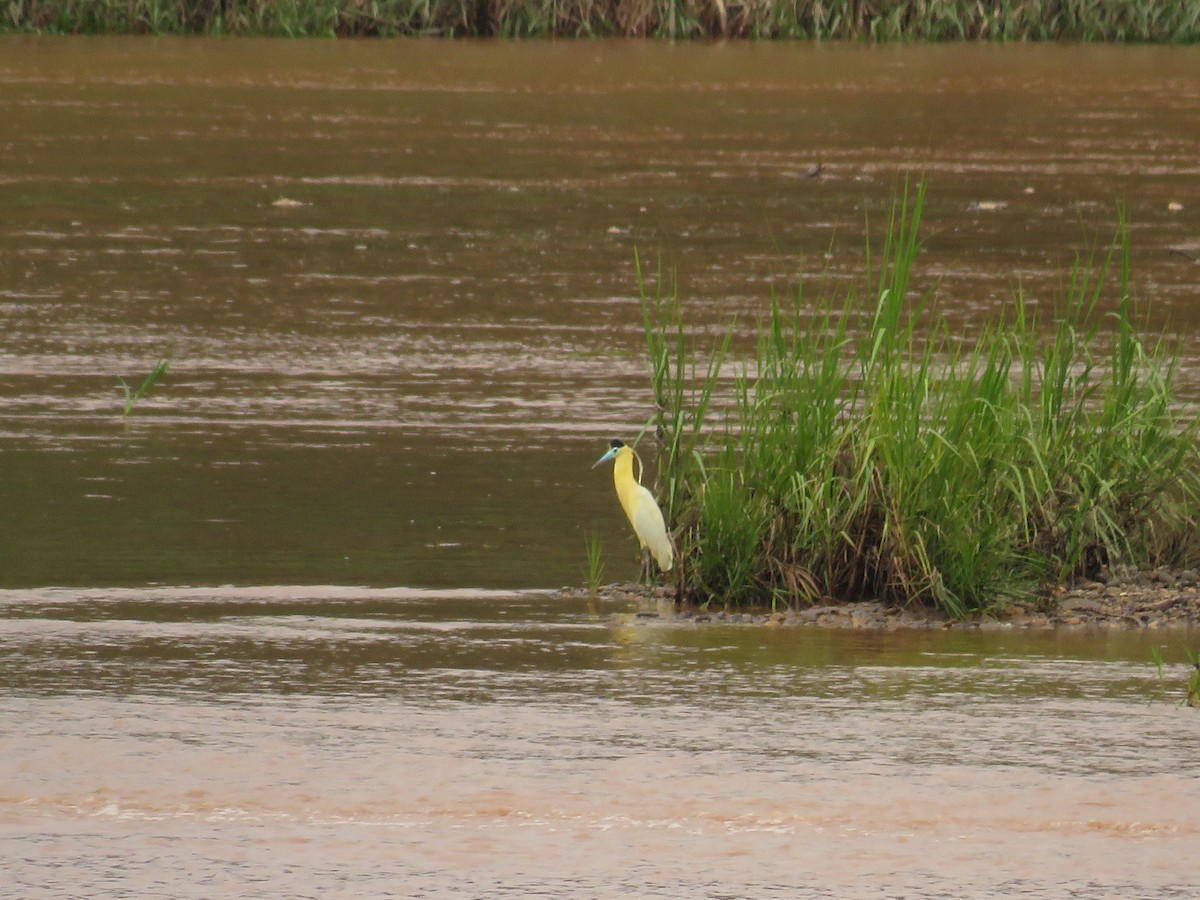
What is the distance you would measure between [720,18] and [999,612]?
25.8 meters

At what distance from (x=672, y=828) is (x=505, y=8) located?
2785 cm

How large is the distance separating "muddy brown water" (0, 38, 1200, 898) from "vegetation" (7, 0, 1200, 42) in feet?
42.8

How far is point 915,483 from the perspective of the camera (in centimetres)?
610

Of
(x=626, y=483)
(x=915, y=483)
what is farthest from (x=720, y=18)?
(x=915, y=483)

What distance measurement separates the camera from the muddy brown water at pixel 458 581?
13.5ft

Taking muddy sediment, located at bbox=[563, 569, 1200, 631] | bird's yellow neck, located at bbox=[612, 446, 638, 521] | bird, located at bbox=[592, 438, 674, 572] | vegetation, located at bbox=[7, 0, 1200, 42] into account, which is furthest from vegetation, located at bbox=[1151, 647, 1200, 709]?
vegetation, located at bbox=[7, 0, 1200, 42]

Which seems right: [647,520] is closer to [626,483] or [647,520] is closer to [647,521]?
[647,521]

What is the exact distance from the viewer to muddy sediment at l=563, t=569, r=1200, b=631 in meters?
6.05

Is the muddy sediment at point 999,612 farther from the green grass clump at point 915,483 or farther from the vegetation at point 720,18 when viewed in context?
the vegetation at point 720,18

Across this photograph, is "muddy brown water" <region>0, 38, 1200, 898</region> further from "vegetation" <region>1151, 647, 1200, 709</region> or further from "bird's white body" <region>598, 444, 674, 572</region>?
"bird's white body" <region>598, 444, 674, 572</region>

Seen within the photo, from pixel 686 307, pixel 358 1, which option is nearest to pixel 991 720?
pixel 686 307

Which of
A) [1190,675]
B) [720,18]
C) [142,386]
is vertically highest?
[720,18]

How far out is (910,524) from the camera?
6.09 m

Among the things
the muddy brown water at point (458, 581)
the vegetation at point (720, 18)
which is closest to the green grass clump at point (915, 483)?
the muddy brown water at point (458, 581)
